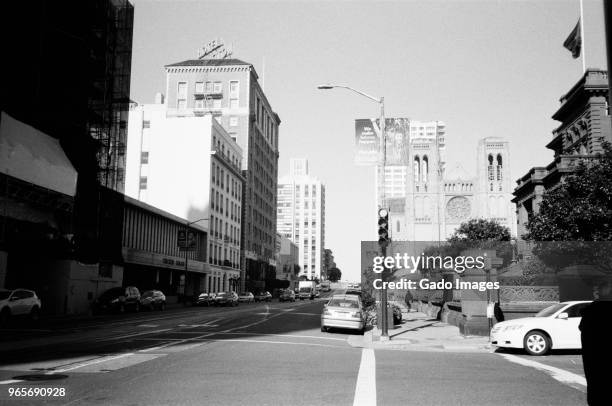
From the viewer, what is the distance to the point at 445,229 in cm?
11581

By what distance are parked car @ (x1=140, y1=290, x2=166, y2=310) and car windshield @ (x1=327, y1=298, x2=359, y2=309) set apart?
23286mm

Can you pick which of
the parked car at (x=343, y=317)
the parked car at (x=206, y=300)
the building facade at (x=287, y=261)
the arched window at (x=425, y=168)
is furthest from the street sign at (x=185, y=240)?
the building facade at (x=287, y=261)

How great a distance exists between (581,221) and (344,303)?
49.9 ft

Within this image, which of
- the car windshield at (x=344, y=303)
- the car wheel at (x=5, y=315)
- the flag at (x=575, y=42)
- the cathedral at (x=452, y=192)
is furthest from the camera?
the cathedral at (x=452, y=192)

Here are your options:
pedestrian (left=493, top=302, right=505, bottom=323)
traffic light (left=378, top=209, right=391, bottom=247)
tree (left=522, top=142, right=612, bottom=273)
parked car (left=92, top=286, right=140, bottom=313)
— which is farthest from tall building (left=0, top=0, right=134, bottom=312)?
tree (left=522, top=142, right=612, bottom=273)

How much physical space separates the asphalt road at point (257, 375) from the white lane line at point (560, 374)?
22 centimetres

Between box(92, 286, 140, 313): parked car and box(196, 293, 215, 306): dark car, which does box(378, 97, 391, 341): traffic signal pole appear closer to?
box(92, 286, 140, 313): parked car

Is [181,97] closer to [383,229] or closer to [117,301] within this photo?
[117,301]

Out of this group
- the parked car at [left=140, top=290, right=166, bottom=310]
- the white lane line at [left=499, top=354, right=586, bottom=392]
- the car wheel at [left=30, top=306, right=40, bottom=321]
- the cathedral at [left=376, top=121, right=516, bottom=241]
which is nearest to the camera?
the white lane line at [left=499, top=354, right=586, bottom=392]

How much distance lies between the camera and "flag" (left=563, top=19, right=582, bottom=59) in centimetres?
4294

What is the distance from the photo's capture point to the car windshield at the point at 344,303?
22562 mm

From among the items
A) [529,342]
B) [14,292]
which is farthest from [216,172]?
[529,342]

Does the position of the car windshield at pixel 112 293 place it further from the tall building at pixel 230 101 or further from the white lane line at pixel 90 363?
the tall building at pixel 230 101

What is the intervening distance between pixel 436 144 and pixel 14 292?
107 metres
